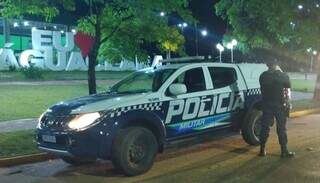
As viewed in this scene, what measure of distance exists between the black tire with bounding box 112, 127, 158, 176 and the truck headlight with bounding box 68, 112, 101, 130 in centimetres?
45

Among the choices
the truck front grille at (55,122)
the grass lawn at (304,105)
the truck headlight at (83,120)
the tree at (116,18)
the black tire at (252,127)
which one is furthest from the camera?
the grass lawn at (304,105)

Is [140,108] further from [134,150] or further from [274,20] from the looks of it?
[274,20]

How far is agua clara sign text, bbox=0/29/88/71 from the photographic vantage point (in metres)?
45.5

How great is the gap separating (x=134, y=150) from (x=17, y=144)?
11.6ft

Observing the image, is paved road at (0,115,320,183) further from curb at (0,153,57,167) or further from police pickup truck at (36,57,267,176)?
police pickup truck at (36,57,267,176)

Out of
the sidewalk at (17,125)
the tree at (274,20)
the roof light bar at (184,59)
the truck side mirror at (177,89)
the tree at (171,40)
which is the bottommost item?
the sidewalk at (17,125)

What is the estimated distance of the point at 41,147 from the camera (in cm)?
859

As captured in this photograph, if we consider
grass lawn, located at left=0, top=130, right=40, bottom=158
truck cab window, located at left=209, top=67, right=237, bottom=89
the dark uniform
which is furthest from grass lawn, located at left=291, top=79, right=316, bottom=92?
the dark uniform

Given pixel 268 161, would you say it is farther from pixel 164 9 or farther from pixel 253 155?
pixel 164 9

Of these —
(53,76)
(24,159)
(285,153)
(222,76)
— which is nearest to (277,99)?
(285,153)

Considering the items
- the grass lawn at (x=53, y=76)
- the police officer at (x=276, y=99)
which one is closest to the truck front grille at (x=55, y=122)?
the police officer at (x=276, y=99)

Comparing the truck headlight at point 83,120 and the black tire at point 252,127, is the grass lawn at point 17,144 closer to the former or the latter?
the truck headlight at point 83,120

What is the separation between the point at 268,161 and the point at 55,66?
40394mm

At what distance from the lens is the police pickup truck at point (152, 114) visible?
8.04m
